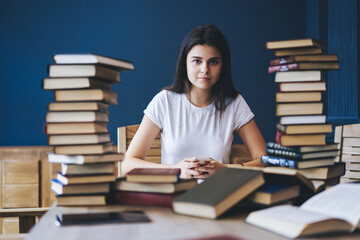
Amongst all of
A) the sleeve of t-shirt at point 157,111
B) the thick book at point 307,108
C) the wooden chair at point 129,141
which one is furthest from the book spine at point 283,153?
the wooden chair at point 129,141

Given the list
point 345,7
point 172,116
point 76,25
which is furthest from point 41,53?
point 345,7

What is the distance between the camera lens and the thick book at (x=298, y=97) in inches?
51.2

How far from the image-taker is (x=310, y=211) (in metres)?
0.99

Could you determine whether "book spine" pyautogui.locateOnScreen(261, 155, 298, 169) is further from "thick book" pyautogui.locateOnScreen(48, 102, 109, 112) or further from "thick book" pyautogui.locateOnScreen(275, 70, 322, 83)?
"thick book" pyautogui.locateOnScreen(48, 102, 109, 112)

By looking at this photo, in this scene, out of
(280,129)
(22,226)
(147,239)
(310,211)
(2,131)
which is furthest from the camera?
(2,131)

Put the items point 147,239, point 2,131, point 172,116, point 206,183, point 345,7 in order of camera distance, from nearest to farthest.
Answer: point 147,239 → point 206,183 → point 172,116 → point 345,7 → point 2,131

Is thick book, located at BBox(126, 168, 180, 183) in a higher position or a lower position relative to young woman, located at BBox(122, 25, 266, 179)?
lower

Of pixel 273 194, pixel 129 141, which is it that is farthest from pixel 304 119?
pixel 129 141

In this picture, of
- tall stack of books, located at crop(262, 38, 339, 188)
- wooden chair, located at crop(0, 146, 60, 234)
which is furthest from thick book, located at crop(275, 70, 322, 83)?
wooden chair, located at crop(0, 146, 60, 234)

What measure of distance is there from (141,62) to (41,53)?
77cm

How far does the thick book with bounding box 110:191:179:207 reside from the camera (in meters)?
1.15

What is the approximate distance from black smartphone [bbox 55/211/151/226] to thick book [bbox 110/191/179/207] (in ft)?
0.28

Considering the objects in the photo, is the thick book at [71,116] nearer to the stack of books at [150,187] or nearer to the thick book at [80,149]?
the thick book at [80,149]

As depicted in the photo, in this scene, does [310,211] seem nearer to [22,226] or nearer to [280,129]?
[280,129]
